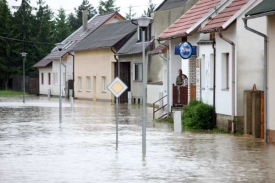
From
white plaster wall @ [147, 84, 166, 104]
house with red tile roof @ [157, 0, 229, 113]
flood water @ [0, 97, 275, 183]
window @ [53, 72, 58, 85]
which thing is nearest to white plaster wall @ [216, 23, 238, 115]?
flood water @ [0, 97, 275, 183]

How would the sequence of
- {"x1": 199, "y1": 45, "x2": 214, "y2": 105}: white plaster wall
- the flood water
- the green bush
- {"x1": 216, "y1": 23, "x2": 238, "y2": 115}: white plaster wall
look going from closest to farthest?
the flood water < {"x1": 216, "y1": 23, "x2": 238, "y2": 115}: white plaster wall < the green bush < {"x1": 199, "y1": 45, "x2": 214, "y2": 105}: white plaster wall

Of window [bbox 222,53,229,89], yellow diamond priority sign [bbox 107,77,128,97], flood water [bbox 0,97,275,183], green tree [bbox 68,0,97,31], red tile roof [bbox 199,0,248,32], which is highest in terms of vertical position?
green tree [bbox 68,0,97,31]

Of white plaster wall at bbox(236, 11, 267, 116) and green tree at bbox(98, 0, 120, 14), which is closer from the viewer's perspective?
white plaster wall at bbox(236, 11, 267, 116)

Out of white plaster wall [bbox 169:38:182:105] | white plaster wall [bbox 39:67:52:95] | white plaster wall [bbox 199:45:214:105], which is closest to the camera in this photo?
white plaster wall [bbox 199:45:214:105]

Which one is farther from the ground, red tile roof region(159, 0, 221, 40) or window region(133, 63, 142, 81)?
red tile roof region(159, 0, 221, 40)

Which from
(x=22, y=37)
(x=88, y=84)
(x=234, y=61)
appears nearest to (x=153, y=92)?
(x=88, y=84)

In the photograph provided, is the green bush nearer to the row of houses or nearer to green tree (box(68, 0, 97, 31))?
the row of houses

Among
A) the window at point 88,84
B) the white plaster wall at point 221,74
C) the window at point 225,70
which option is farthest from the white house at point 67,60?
the window at point 225,70

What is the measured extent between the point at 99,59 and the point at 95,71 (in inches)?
67.8

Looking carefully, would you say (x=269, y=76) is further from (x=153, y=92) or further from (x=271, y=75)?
(x=153, y=92)

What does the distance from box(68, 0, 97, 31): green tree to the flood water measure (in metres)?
110

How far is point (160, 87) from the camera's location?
52.2 metres

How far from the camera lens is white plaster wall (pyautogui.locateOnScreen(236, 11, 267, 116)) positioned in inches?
1105

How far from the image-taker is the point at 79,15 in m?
142
